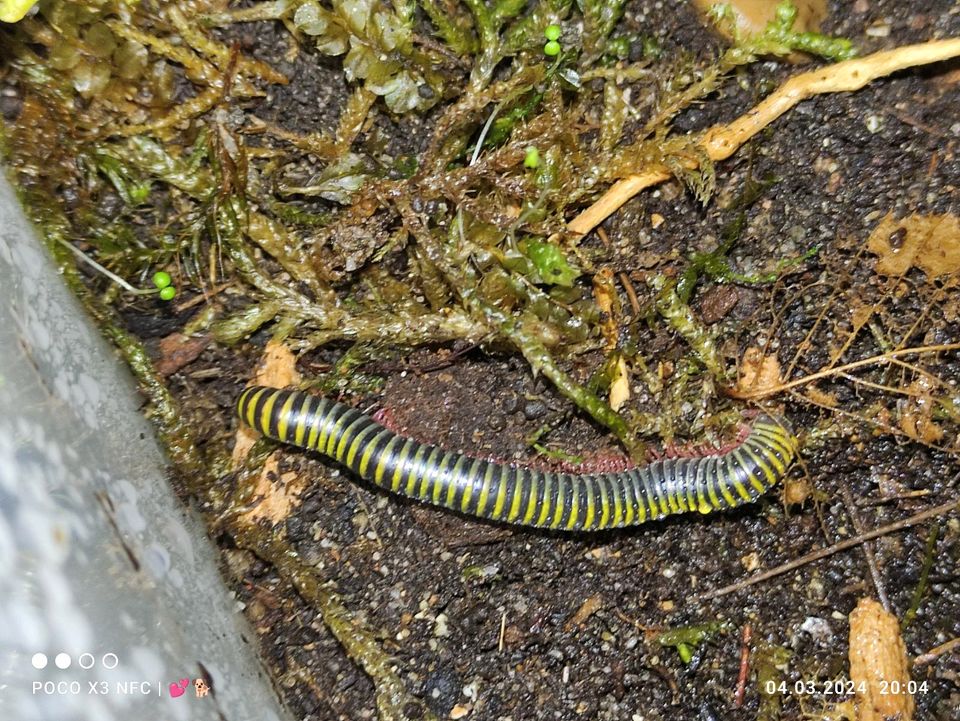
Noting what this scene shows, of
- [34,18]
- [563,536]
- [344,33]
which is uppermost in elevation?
[34,18]

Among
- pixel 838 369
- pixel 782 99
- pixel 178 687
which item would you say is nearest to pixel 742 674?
pixel 838 369

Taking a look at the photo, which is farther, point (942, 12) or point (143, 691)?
point (942, 12)

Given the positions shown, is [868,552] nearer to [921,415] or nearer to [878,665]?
[878,665]

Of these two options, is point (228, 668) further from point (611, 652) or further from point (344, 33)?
point (344, 33)

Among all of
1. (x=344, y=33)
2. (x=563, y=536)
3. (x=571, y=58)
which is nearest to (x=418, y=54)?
(x=344, y=33)

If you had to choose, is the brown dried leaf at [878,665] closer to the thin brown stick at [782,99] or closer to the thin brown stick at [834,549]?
the thin brown stick at [834,549]

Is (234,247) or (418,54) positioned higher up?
(418,54)
